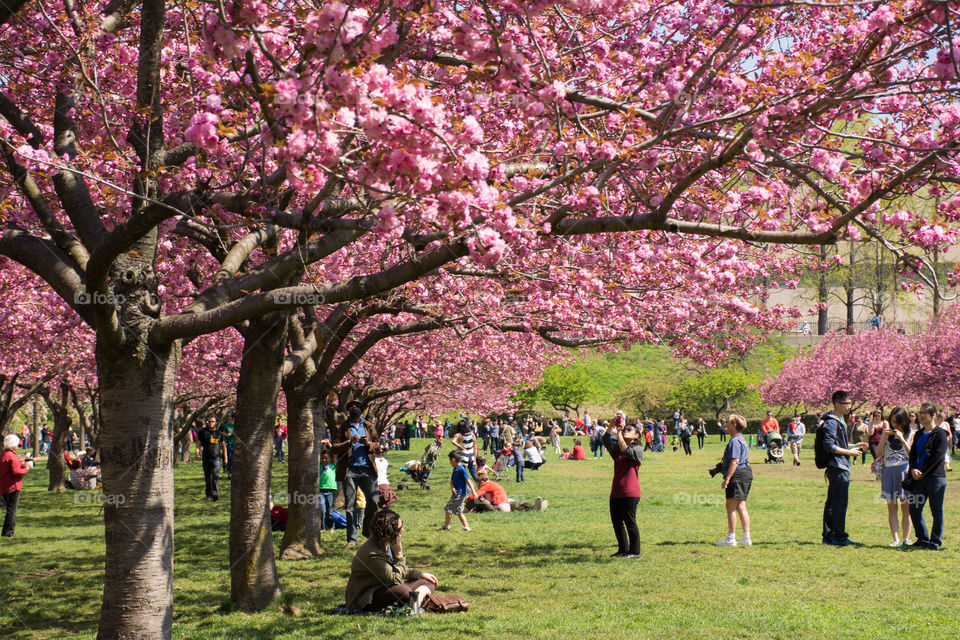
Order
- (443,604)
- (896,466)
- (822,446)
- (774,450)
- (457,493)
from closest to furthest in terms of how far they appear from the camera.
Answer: (443,604) < (822,446) < (896,466) < (457,493) < (774,450)

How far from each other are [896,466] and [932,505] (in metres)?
0.81

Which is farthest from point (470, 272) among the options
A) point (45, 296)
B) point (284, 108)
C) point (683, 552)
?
point (45, 296)

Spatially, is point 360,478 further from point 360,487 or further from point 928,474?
point 928,474

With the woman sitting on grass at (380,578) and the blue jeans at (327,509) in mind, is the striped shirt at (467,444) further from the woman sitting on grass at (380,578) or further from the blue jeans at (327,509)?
the woman sitting on grass at (380,578)

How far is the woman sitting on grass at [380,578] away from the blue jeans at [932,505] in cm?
678

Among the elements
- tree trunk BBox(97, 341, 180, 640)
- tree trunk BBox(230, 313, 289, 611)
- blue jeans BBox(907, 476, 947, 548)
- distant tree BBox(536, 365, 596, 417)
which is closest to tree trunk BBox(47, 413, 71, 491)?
tree trunk BBox(230, 313, 289, 611)

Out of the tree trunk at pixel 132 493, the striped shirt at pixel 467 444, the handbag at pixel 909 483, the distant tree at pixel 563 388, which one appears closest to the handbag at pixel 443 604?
the tree trunk at pixel 132 493

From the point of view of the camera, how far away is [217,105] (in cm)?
624

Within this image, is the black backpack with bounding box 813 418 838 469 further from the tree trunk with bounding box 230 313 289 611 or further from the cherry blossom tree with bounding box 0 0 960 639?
the tree trunk with bounding box 230 313 289 611

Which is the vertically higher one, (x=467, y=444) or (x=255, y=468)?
(x=255, y=468)

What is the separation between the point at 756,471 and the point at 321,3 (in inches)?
940

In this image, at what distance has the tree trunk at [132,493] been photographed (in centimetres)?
625

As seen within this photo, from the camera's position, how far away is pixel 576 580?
9.63 metres

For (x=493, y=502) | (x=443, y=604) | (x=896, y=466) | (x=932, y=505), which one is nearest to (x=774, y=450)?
(x=493, y=502)
